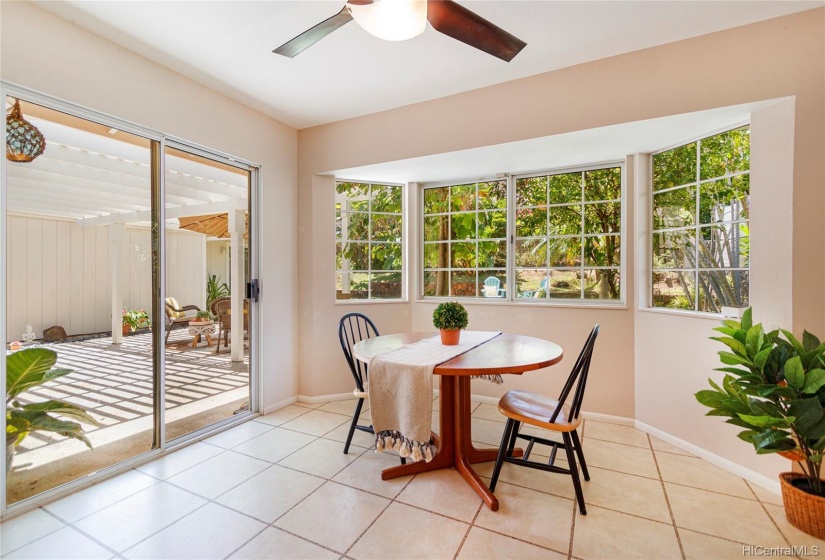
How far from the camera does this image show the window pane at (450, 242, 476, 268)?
3.74m

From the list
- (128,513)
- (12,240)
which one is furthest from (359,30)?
(128,513)

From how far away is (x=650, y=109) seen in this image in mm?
2297

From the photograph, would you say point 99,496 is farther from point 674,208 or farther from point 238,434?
point 674,208

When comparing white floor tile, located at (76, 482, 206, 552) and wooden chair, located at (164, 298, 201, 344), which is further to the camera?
wooden chair, located at (164, 298, 201, 344)

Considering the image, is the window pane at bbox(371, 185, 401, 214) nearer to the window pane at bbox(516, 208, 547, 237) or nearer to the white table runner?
the window pane at bbox(516, 208, 547, 237)

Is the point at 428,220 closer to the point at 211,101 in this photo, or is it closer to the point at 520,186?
the point at 520,186

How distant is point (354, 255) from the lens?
3.81m

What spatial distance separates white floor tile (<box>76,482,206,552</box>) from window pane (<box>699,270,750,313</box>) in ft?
11.2

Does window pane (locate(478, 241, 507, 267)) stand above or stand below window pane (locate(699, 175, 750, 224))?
below

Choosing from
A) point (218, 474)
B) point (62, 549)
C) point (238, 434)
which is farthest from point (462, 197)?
point (62, 549)

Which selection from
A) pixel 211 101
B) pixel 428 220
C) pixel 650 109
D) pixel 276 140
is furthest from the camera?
pixel 428 220

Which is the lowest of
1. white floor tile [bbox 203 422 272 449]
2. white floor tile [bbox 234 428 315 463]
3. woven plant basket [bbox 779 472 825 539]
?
white floor tile [bbox 203 422 272 449]

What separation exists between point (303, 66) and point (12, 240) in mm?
1922

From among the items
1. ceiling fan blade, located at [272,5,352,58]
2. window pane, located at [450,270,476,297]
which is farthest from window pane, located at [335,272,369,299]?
ceiling fan blade, located at [272,5,352,58]
